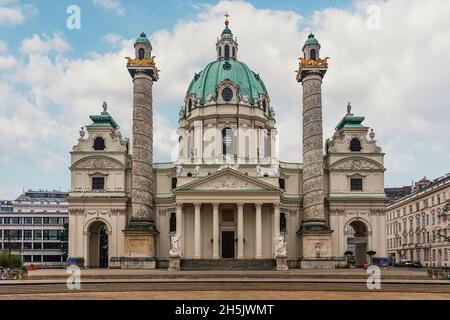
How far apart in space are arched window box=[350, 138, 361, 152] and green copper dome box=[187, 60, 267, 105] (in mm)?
15956

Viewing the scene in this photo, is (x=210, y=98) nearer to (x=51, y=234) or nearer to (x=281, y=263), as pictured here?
(x=281, y=263)

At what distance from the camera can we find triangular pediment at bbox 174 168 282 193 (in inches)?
2422

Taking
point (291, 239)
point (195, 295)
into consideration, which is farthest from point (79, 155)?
point (195, 295)

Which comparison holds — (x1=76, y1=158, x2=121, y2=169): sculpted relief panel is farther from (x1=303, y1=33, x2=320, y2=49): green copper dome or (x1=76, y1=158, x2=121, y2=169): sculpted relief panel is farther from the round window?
(x1=303, y1=33, x2=320, y2=49): green copper dome

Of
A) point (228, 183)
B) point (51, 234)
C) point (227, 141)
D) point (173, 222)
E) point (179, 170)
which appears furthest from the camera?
point (51, 234)

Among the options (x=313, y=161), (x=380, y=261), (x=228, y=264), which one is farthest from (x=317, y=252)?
(x=228, y=264)

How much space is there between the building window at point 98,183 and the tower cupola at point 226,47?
28727mm

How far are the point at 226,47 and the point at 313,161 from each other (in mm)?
29210

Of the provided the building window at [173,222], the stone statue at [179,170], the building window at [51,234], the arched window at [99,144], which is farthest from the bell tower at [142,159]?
the building window at [51,234]

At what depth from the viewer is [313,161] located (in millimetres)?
63312

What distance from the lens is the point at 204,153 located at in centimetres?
7400
